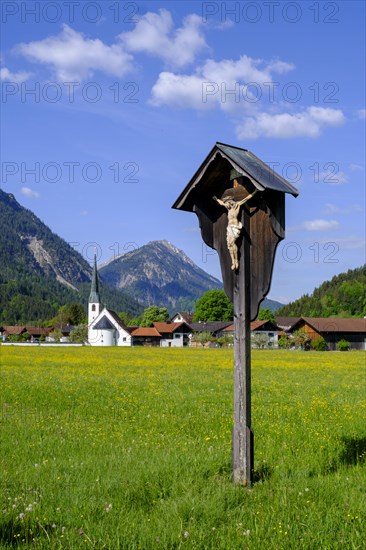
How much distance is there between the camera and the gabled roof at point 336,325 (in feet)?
387

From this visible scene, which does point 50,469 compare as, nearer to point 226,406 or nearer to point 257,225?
point 257,225

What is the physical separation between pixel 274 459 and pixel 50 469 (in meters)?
3.30

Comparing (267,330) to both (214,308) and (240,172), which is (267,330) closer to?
(214,308)

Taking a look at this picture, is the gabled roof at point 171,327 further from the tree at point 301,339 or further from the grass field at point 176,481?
the grass field at point 176,481

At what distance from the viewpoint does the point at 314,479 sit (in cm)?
763

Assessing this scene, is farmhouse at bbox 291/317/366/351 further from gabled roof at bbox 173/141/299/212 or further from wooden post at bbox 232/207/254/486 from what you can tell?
wooden post at bbox 232/207/254/486

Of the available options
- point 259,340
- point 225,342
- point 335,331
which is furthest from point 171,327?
point 335,331

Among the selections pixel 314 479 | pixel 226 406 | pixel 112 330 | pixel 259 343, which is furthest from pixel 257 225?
pixel 112 330

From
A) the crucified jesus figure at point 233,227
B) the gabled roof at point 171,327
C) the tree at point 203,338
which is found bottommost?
the tree at point 203,338

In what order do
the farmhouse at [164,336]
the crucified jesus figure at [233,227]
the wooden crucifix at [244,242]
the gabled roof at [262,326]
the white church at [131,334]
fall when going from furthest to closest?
the farmhouse at [164,336]
the white church at [131,334]
the gabled roof at [262,326]
the crucified jesus figure at [233,227]
the wooden crucifix at [244,242]

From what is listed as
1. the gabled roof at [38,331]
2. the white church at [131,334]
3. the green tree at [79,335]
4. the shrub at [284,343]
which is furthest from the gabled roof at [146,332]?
the gabled roof at [38,331]

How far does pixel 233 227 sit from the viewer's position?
8.00m

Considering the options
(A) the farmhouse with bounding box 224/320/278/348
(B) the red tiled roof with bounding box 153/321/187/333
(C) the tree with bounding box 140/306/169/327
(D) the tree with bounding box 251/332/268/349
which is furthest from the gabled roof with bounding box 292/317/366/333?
(C) the tree with bounding box 140/306/169/327

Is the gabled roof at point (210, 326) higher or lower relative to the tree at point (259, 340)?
higher
